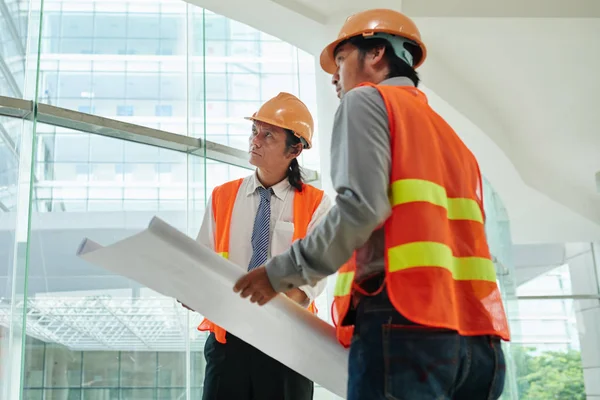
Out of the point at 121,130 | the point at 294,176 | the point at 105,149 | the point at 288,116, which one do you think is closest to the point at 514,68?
the point at 121,130

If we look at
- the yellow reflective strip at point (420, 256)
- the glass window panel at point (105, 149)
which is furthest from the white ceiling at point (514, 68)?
the yellow reflective strip at point (420, 256)

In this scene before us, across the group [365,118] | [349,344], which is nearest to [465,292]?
[349,344]

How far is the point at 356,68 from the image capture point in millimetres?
2141

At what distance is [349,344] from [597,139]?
24.8 feet

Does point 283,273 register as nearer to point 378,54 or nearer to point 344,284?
point 344,284

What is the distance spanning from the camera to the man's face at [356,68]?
83.7 inches

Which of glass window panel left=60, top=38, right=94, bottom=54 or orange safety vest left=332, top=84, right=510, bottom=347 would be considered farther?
glass window panel left=60, top=38, right=94, bottom=54

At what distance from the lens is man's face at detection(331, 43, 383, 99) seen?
6.97 feet

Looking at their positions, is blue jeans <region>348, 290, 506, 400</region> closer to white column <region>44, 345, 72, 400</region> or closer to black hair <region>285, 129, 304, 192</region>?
black hair <region>285, 129, 304, 192</region>

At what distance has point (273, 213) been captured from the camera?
307cm

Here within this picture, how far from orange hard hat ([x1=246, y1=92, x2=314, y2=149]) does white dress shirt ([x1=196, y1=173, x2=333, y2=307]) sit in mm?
245

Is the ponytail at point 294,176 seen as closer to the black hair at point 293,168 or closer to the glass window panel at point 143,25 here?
the black hair at point 293,168

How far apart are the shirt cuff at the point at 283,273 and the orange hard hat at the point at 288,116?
1.50 m

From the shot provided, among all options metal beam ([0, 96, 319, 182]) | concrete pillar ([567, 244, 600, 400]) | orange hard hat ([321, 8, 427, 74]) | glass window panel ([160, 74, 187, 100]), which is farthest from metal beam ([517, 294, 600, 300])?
orange hard hat ([321, 8, 427, 74])
